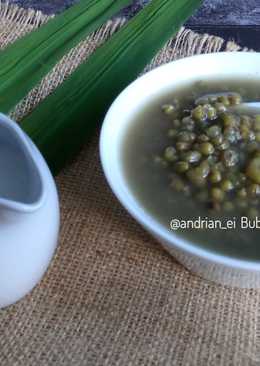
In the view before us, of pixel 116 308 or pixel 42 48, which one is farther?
pixel 42 48

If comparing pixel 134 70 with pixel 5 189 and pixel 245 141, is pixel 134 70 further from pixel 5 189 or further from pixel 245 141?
pixel 5 189

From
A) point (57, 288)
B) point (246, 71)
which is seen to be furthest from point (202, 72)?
point (57, 288)

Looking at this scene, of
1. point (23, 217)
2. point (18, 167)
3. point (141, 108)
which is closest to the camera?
point (23, 217)

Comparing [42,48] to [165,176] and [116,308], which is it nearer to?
[165,176]

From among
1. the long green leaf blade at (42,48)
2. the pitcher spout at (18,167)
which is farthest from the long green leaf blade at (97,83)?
the pitcher spout at (18,167)

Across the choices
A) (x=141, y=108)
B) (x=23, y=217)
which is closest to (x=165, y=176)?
(x=141, y=108)

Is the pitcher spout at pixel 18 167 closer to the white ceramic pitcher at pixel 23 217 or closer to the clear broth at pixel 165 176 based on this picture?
the white ceramic pitcher at pixel 23 217
